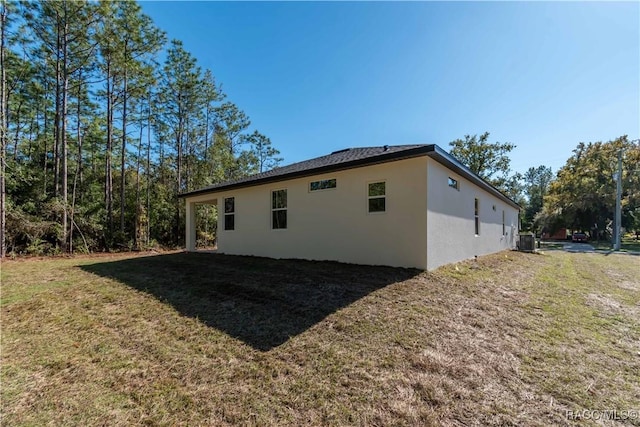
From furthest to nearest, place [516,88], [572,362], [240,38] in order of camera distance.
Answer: [240,38]
[516,88]
[572,362]

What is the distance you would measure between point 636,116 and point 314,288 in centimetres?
1678

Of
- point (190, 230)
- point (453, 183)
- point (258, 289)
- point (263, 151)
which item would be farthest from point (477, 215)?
point (263, 151)

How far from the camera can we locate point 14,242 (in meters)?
9.77

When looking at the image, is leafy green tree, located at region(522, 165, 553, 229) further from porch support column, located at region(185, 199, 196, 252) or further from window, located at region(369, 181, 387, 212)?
porch support column, located at region(185, 199, 196, 252)

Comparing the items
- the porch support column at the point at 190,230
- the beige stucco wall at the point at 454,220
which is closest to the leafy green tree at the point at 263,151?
the porch support column at the point at 190,230

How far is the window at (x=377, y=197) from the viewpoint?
21.4 feet

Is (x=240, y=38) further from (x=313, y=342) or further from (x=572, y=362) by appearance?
(x=572, y=362)

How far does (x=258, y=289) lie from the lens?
5.14 meters

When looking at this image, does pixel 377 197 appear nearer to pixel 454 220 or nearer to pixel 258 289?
pixel 454 220

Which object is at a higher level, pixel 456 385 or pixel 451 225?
pixel 451 225

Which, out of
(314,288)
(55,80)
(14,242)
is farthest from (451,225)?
(55,80)

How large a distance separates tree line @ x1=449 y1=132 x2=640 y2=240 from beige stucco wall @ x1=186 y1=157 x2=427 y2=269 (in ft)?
72.9

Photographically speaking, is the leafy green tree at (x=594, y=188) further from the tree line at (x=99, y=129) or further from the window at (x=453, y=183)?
the tree line at (x=99, y=129)

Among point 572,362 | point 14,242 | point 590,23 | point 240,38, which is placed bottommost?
point 572,362
